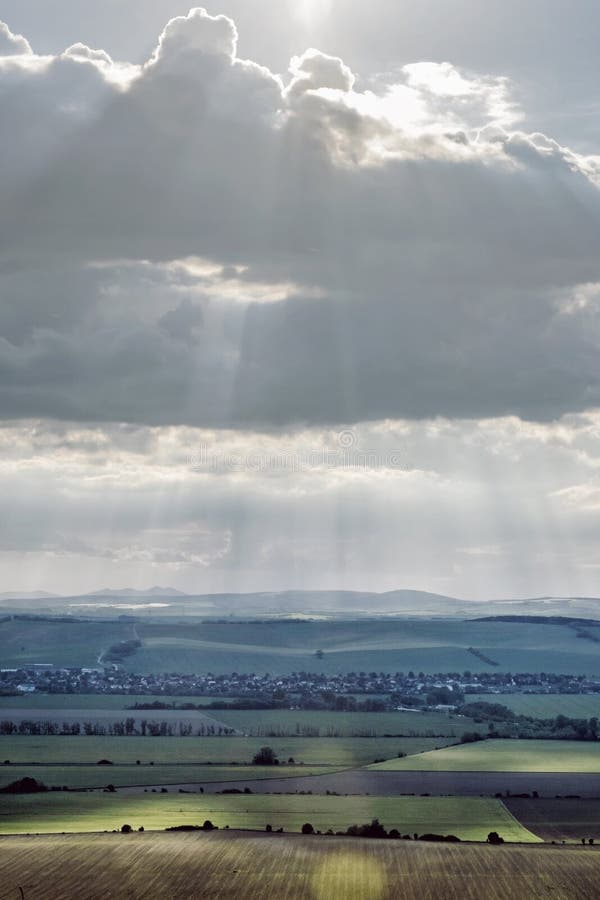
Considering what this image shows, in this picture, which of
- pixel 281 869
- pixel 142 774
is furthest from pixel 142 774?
pixel 281 869

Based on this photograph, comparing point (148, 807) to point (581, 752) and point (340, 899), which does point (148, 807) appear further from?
point (581, 752)

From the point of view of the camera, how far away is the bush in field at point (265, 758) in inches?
7120

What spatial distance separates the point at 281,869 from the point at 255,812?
35210mm

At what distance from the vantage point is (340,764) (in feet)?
591

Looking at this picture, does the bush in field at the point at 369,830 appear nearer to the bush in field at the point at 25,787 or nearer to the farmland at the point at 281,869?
the farmland at the point at 281,869

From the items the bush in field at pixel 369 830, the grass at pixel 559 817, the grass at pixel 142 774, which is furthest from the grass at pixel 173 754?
the bush in field at pixel 369 830

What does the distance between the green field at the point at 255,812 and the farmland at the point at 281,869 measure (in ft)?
34.8

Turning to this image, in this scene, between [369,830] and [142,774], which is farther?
[142,774]

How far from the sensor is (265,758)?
184 m

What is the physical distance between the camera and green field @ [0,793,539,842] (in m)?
124

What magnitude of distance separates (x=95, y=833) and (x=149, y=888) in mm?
26046

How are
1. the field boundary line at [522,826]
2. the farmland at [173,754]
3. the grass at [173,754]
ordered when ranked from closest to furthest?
the field boundary line at [522,826], the grass at [173,754], the farmland at [173,754]

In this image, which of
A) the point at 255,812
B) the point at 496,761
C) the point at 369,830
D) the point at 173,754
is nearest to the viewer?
the point at 369,830

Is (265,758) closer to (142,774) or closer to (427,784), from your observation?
(142,774)
